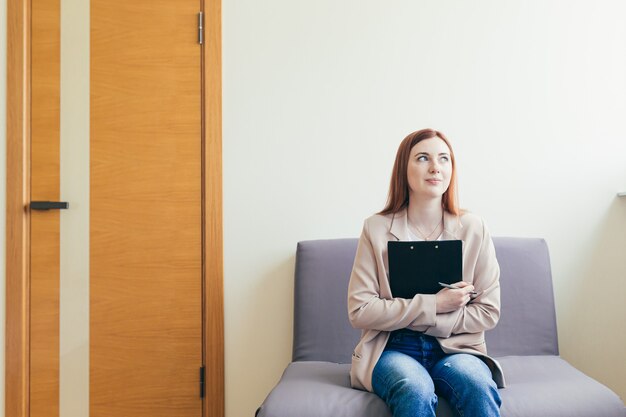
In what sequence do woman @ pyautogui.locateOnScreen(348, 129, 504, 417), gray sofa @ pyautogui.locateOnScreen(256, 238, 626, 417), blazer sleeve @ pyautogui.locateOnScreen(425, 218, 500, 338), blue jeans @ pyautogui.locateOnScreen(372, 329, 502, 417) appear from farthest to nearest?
gray sofa @ pyautogui.locateOnScreen(256, 238, 626, 417) → blazer sleeve @ pyautogui.locateOnScreen(425, 218, 500, 338) → woman @ pyautogui.locateOnScreen(348, 129, 504, 417) → blue jeans @ pyautogui.locateOnScreen(372, 329, 502, 417)

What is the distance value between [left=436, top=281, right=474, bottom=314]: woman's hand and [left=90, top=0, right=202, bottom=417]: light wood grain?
1011 mm

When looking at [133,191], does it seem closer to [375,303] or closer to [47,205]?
[47,205]

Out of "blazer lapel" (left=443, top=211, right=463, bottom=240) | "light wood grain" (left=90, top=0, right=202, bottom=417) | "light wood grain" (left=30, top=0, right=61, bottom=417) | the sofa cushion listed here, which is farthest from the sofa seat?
"light wood grain" (left=30, top=0, right=61, bottom=417)

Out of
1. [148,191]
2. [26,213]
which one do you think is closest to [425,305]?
[148,191]

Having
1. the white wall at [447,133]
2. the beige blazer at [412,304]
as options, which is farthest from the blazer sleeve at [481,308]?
the white wall at [447,133]

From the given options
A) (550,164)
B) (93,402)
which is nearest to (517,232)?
(550,164)

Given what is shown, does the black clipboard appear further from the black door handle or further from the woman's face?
the black door handle

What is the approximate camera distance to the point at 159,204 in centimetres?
223

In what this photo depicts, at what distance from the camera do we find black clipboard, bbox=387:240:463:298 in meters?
1.61

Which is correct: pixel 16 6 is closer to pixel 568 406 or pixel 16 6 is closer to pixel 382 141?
pixel 382 141

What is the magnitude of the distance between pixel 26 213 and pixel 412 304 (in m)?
1.55

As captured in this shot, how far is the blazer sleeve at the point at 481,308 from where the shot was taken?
162 centimetres

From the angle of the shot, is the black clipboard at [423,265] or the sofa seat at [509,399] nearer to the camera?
the sofa seat at [509,399]

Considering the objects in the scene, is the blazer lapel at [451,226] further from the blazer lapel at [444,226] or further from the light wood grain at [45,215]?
the light wood grain at [45,215]
